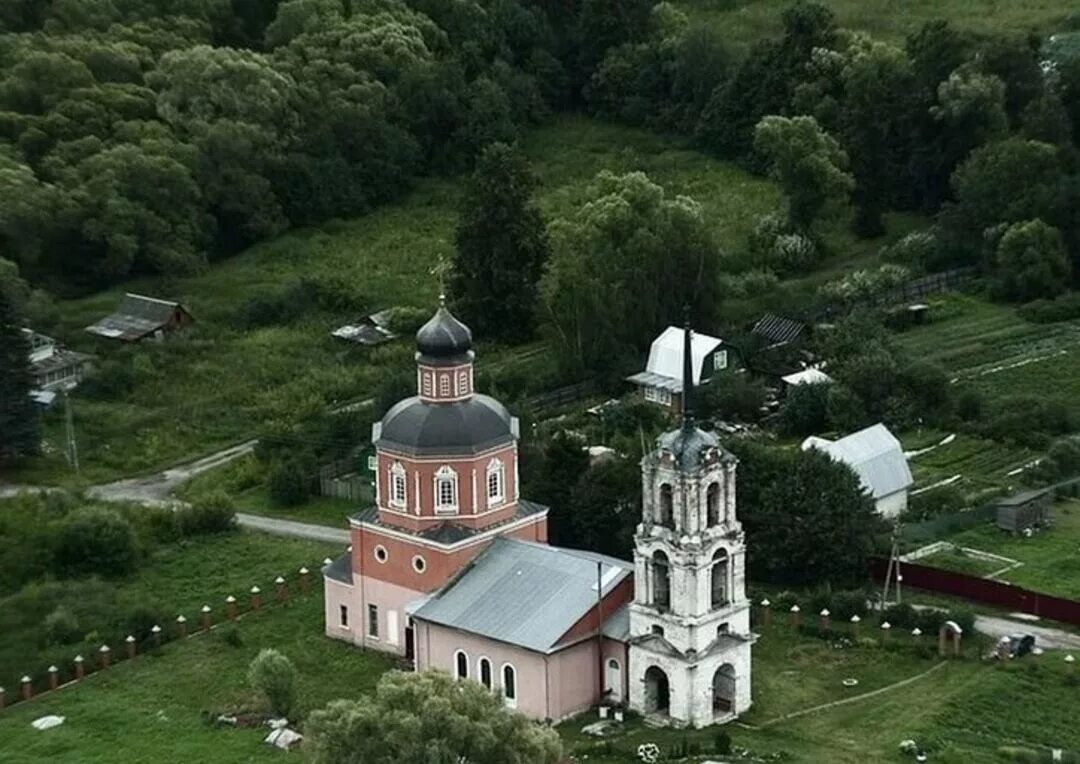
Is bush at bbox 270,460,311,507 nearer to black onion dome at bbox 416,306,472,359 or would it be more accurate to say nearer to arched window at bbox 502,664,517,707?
black onion dome at bbox 416,306,472,359

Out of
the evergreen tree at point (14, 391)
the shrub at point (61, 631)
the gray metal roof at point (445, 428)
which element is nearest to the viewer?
the gray metal roof at point (445, 428)

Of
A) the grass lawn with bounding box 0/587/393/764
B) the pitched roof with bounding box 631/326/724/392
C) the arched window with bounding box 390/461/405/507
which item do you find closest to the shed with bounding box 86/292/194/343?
the pitched roof with bounding box 631/326/724/392

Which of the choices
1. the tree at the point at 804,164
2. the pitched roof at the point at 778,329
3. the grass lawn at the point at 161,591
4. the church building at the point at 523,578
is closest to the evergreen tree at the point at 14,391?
the grass lawn at the point at 161,591

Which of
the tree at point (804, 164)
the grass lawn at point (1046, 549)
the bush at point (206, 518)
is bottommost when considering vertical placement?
the grass lawn at point (1046, 549)

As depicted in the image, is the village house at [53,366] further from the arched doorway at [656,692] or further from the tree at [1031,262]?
the tree at [1031,262]

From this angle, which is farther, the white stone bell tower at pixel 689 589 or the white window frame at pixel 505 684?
the white window frame at pixel 505 684

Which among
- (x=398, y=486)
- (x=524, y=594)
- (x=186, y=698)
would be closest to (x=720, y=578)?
(x=524, y=594)
